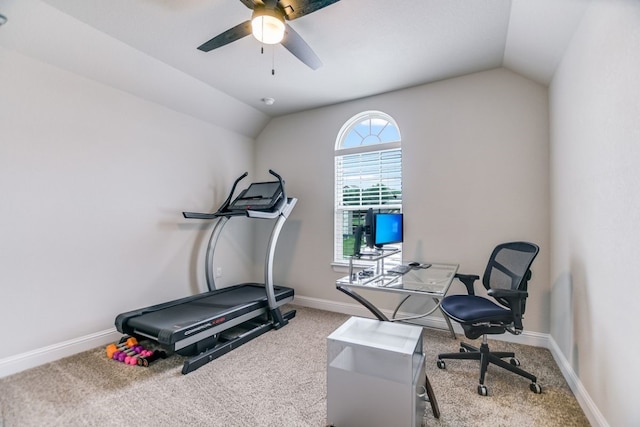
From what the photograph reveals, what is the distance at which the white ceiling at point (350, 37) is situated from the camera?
2.07 metres

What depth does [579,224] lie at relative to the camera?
1980 millimetres

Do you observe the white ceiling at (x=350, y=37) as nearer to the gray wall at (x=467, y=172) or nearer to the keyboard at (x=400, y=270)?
the gray wall at (x=467, y=172)

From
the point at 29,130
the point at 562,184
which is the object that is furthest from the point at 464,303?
the point at 29,130

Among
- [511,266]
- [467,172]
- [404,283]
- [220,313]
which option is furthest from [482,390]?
[220,313]

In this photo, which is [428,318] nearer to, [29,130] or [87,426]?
[87,426]

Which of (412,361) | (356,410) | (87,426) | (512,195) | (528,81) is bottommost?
(87,426)

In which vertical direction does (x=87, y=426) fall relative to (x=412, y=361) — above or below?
below

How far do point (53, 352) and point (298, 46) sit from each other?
10.5ft

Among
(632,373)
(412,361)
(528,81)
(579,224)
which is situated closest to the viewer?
(632,373)

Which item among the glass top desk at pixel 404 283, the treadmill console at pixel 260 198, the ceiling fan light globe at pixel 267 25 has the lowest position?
the glass top desk at pixel 404 283

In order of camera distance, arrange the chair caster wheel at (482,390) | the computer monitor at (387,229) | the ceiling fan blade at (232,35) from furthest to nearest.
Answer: the computer monitor at (387,229), the chair caster wheel at (482,390), the ceiling fan blade at (232,35)

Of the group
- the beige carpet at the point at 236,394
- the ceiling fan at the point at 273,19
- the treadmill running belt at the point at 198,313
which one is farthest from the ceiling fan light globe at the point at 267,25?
the beige carpet at the point at 236,394

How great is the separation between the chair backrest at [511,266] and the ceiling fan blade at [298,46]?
2.22 meters

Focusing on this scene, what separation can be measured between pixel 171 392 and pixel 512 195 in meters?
3.40
